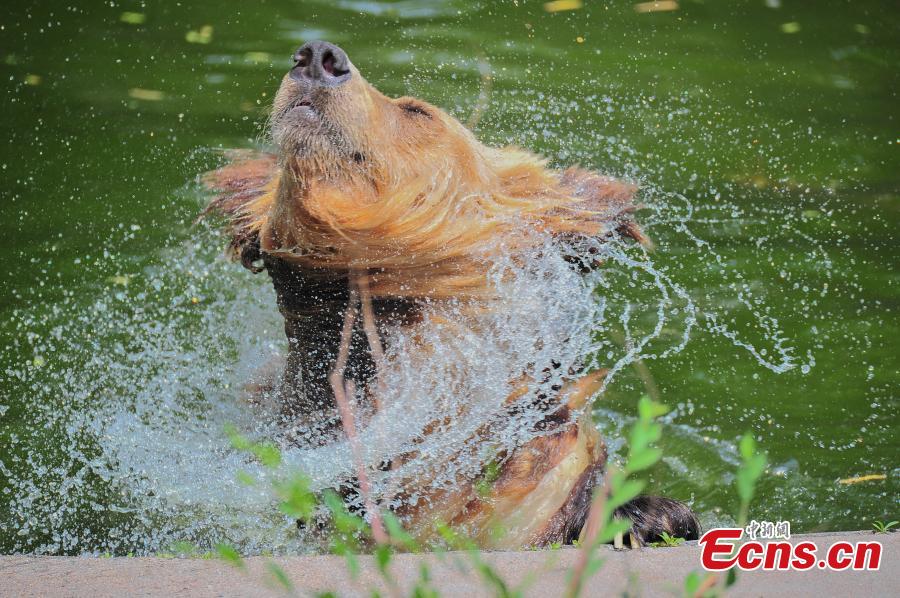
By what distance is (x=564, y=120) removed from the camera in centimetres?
601

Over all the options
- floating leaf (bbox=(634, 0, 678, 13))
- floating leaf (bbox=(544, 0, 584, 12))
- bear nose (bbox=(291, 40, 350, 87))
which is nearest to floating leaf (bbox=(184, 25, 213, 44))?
floating leaf (bbox=(544, 0, 584, 12))

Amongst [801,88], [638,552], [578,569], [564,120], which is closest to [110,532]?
[638,552]

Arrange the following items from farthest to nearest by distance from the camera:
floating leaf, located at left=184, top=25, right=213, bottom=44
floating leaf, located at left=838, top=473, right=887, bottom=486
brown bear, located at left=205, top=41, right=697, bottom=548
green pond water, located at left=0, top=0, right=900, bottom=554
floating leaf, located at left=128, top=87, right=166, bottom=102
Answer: floating leaf, located at left=184, top=25, right=213, bottom=44
floating leaf, located at left=128, top=87, right=166, bottom=102
floating leaf, located at left=838, top=473, right=887, bottom=486
green pond water, located at left=0, top=0, right=900, bottom=554
brown bear, located at left=205, top=41, right=697, bottom=548

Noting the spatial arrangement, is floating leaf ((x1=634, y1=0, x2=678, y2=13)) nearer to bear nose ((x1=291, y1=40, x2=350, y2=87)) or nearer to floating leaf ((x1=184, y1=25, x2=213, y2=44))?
floating leaf ((x1=184, y1=25, x2=213, y2=44))

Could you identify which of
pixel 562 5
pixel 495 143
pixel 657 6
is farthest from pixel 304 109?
pixel 657 6

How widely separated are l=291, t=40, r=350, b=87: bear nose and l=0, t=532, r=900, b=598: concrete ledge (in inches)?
45.6

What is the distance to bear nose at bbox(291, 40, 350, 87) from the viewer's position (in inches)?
101

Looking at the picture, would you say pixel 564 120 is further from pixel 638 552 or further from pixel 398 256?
pixel 638 552

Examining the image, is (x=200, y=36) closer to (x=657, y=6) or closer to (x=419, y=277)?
(x=657, y=6)

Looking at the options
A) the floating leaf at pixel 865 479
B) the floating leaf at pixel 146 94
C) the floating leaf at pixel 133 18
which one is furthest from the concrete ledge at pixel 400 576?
the floating leaf at pixel 133 18

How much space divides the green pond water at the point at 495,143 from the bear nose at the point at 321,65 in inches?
50.9

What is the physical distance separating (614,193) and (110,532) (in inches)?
80.8

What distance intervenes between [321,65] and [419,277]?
0.66 meters

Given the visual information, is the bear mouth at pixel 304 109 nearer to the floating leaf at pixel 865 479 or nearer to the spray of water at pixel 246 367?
the spray of water at pixel 246 367
